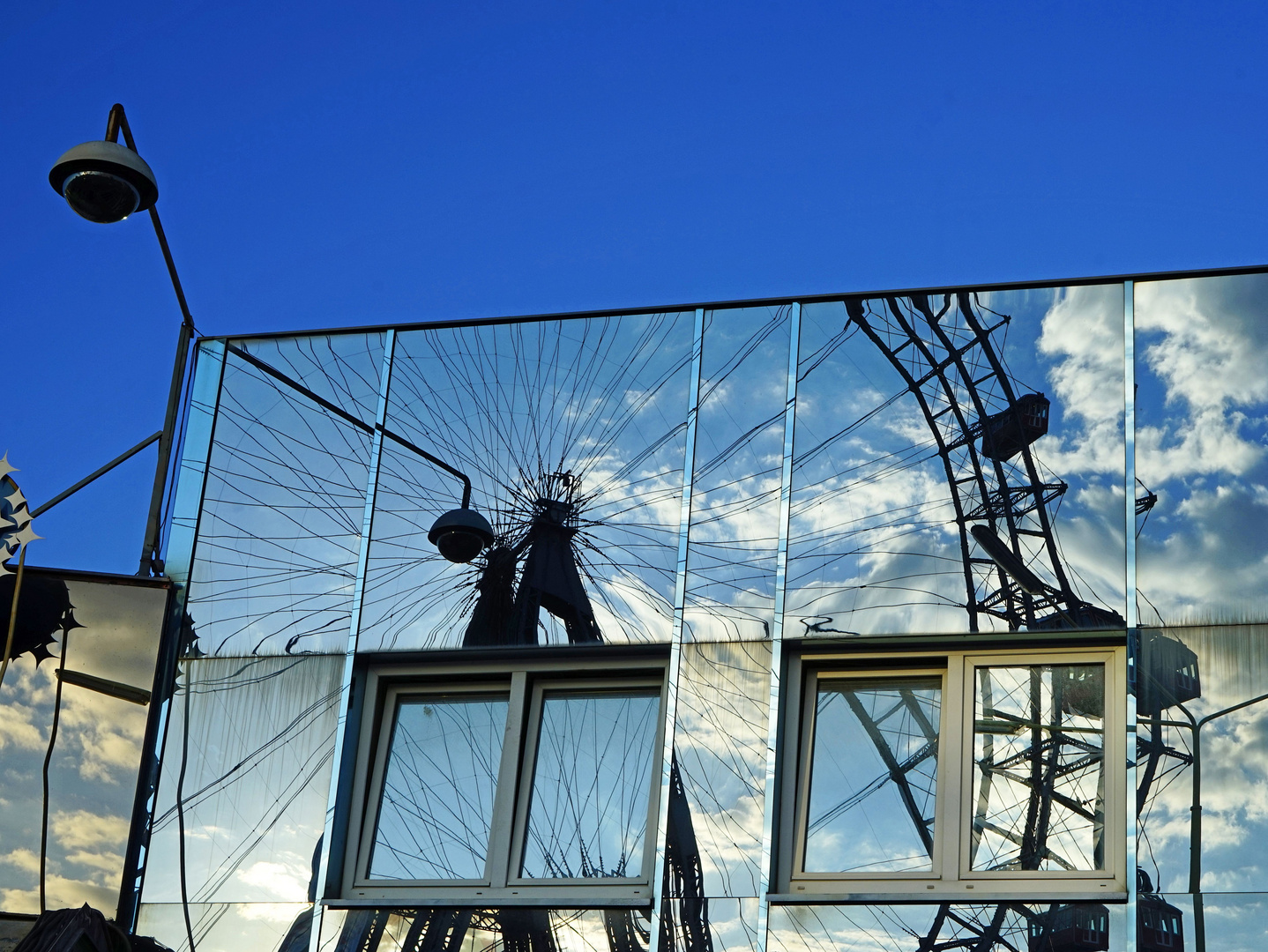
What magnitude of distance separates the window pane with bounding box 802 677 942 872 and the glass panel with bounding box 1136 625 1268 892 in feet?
2.78

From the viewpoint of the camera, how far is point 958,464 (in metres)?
6.97

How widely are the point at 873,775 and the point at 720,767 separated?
2.04 feet

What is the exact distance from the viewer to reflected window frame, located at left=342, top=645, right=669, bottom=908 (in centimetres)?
673

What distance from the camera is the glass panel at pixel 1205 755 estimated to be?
19.7 ft

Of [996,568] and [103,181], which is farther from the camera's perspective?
[103,181]

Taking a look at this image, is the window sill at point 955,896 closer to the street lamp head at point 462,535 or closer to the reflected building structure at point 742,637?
the reflected building structure at point 742,637

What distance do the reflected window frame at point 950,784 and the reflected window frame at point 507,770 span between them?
22.3 inches

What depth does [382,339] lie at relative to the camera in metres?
7.98

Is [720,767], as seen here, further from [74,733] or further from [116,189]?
[116,189]

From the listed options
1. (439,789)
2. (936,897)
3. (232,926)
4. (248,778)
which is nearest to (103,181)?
(248,778)

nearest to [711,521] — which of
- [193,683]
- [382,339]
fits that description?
[382,339]

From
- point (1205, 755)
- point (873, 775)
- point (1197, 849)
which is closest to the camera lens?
point (1197, 849)

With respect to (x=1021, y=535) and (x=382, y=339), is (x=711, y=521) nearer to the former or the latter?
(x=1021, y=535)

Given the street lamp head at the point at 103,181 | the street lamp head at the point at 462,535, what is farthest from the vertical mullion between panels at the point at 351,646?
the street lamp head at the point at 103,181
